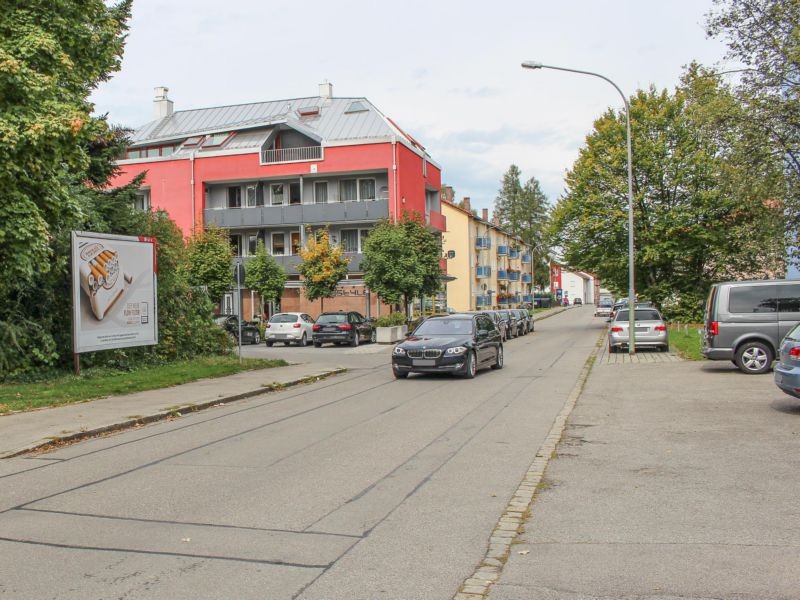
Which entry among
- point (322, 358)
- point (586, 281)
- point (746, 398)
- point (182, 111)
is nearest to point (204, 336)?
point (322, 358)

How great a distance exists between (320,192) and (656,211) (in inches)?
830

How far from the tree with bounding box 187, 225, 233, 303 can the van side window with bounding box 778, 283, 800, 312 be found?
29762mm

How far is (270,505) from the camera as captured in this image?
6.34 m

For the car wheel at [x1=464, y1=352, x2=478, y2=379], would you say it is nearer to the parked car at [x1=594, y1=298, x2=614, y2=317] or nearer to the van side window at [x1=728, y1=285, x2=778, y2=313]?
the van side window at [x1=728, y1=285, x2=778, y2=313]

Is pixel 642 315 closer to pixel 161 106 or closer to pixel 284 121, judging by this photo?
pixel 284 121

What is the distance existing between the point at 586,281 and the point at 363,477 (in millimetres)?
168467

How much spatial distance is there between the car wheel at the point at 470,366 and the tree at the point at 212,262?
25.7 meters

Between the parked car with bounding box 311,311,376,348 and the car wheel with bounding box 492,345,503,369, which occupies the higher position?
the parked car with bounding box 311,311,376,348

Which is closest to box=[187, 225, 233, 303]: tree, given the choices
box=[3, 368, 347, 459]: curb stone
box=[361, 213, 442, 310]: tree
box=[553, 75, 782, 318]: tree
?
box=[361, 213, 442, 310]: tree

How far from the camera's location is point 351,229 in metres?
49.1

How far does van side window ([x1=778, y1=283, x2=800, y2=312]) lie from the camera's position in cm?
1702

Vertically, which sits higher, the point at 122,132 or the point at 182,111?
the point at 182,111

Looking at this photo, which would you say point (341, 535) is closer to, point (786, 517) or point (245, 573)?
point (245, 573)

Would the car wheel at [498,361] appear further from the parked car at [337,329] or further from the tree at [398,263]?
the tree at [398,263]
